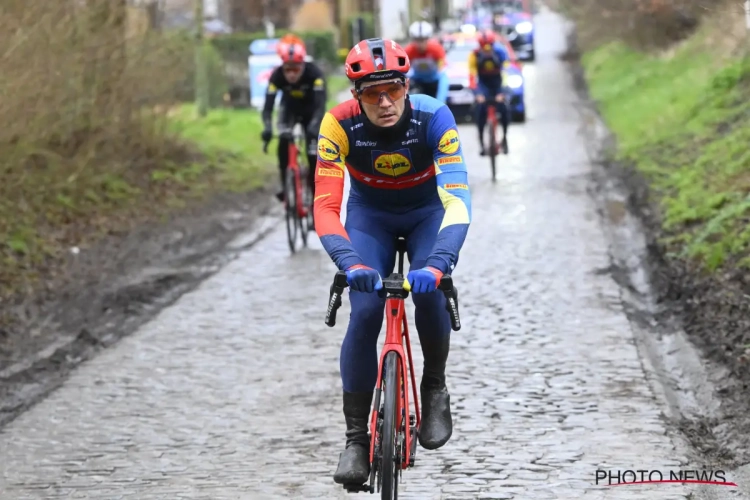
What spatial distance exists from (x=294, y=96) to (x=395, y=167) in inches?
297

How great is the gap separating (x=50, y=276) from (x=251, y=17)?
38145mm

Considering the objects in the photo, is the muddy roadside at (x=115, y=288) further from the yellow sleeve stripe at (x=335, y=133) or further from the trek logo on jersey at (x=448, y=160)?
the trek logo on jersey at (x=448, y=160)

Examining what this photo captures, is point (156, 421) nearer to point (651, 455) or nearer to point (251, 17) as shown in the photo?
point (651, 455)

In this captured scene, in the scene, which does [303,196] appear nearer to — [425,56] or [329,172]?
[425,56]

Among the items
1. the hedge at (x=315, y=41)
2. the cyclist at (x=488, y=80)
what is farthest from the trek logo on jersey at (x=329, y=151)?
the hedge at (x=315, y=41)

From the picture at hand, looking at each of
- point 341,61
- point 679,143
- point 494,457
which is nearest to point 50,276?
point 494,457

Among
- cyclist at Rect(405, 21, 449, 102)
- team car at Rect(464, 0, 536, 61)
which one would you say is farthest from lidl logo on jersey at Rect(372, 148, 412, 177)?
team car at Rect(464, 0, 536, 61)

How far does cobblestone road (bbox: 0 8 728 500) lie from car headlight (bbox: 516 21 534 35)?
104 feet

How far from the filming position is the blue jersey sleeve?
5465mm

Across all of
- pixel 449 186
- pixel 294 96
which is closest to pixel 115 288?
pixel 294 96

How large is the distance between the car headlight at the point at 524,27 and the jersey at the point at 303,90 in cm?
3131

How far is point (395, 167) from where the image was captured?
5914 mm

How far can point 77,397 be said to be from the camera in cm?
838

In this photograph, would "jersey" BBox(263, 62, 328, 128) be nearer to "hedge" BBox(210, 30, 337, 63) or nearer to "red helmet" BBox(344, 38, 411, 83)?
"red helmet" BBox(344, 38, 411, 83)
